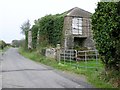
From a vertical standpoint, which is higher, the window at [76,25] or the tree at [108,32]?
the window at [76,25]

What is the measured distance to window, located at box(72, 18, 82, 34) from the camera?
43.2 meters

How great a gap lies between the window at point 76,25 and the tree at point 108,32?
25.9 m

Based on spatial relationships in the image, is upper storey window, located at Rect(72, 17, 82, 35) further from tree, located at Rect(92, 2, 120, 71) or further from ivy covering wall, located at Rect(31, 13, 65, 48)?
tree, located at Rect(92, 2, 120, 71)

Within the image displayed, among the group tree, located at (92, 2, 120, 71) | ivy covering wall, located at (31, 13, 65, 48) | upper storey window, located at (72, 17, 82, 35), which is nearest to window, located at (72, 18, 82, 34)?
upper storey window, located at (72, 17, 82, 35)

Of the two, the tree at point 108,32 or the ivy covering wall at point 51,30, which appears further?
the ivy covering wall at point 51,30

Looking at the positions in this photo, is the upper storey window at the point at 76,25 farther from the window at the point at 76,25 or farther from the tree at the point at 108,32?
the tree at the point at 108,32

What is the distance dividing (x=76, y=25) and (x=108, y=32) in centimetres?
2771

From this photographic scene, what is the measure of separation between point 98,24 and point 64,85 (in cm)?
357

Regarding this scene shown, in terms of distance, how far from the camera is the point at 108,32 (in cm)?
1583

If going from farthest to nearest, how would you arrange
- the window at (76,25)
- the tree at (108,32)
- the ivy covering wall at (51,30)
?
the ivy covering wall at (51,30) < the window at (76,25) < the tree at (108,32)

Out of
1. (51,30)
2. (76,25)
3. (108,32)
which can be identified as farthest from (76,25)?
(108,32)

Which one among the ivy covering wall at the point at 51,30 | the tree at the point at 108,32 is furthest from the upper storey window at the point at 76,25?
the tree at the point at 108,32

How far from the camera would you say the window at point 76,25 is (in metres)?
43.2

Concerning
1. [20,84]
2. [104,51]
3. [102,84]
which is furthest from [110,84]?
[20,84]
